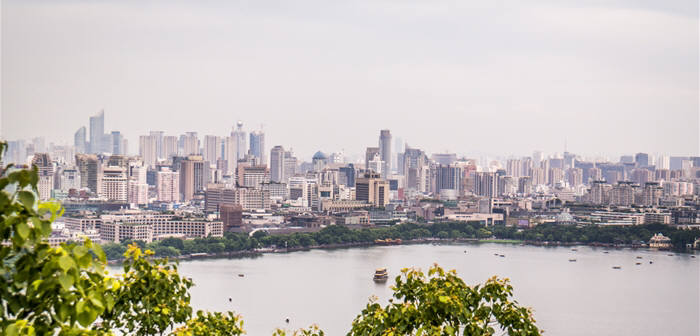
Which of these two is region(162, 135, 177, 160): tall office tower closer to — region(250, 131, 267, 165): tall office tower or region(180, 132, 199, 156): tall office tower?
region(180, 132, 199, 156): tall office tower

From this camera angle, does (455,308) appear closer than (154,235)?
Yes

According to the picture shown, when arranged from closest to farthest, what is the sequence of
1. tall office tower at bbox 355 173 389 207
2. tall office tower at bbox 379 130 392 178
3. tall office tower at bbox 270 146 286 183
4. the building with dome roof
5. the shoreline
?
the shoreline
the building with dome roof
tall office tower at bbox 355 173 389 207
tall office tower at bbox 270 146 286 183
tall office tower at bbox 379 130 392 178

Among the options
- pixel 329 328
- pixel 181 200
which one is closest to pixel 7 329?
pixel 329 328

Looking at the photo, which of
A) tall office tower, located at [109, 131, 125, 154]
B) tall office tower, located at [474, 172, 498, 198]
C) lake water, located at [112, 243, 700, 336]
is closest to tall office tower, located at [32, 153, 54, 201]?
lake water, located at [112, 243, 700, 336]

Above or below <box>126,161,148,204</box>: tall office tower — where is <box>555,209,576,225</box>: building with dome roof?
below

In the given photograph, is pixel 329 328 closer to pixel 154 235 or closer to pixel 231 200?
pixel 154 235

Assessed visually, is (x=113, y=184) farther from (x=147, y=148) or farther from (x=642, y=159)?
(x=642, y=159)

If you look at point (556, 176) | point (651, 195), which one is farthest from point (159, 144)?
point (651, 195)
